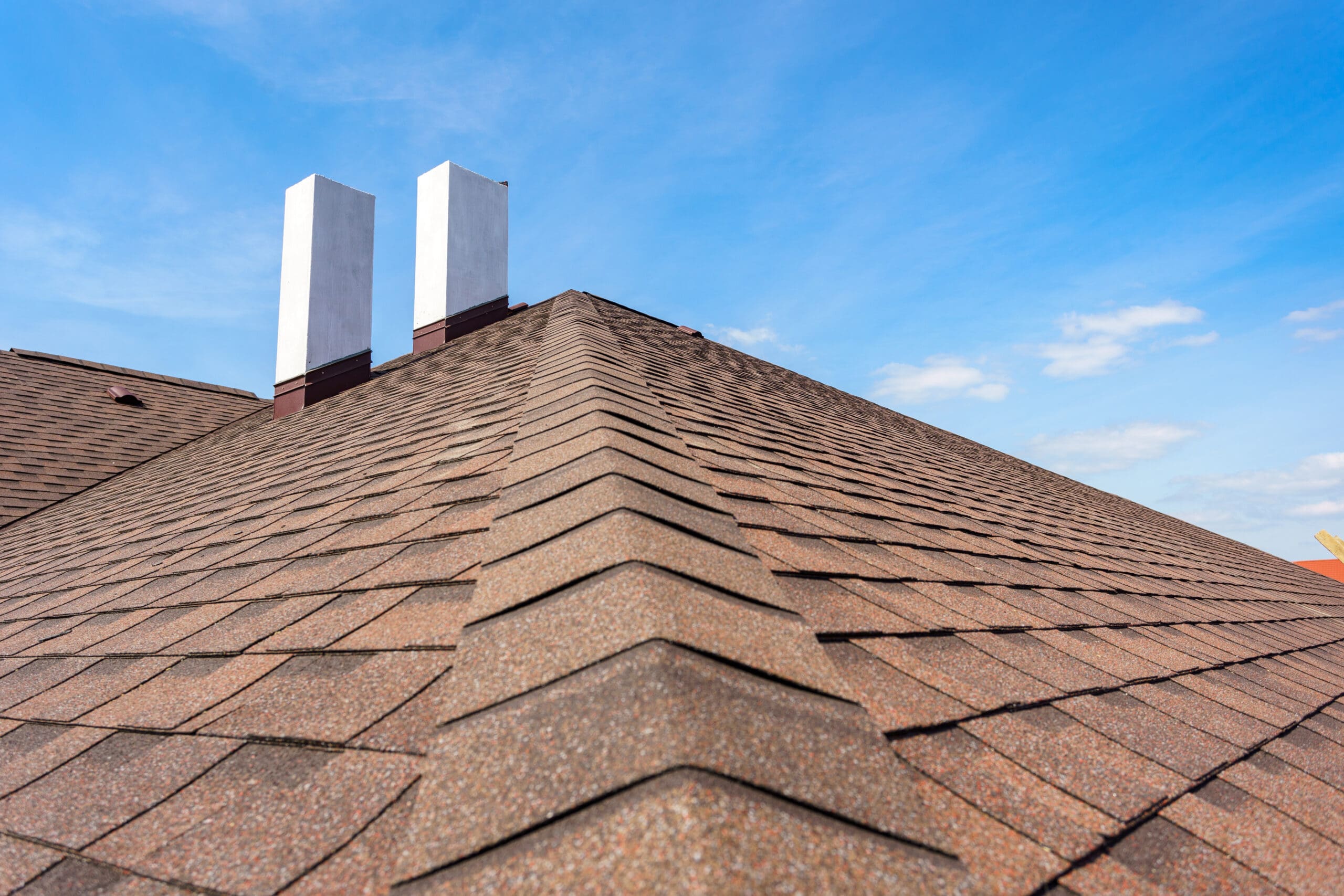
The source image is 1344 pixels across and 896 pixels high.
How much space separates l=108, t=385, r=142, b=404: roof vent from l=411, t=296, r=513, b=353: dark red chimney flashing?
6.22 m

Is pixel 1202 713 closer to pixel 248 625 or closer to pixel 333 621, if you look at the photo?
pixel 333 621

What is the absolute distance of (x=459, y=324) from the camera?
931 centimetres

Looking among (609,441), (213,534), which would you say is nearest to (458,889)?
(609,441)

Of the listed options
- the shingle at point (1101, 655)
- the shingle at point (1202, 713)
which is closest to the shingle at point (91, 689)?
the shingle at point (1101, 655)

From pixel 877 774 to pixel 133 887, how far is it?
112cm

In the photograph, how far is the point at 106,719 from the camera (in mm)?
1759

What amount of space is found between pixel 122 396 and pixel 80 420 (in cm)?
106

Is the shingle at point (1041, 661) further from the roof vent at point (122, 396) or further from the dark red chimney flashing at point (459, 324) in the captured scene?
the roof vent at point (122, 396)

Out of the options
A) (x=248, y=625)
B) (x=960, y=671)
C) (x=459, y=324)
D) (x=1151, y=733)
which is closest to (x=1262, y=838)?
(x=1151, y=733)

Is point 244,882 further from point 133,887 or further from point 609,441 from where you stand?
point 609,441

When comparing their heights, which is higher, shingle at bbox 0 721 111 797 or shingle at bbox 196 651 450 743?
shingle at bbox 196 651 450 743

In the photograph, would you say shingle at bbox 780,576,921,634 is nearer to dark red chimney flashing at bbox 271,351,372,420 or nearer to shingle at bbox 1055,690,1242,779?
shingle at bbox 1055,690,1242,779

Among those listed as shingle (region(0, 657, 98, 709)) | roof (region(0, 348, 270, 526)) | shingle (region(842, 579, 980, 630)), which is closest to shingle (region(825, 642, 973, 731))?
shingle (region(842, 579, 980, 630))

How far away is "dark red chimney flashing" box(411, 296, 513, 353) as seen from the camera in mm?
9227
